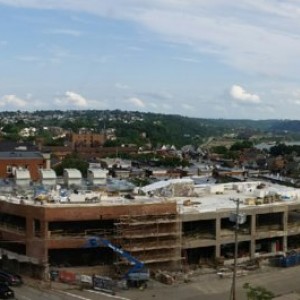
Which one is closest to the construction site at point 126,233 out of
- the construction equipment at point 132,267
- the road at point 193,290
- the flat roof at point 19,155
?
the construction equipment at point 132,267

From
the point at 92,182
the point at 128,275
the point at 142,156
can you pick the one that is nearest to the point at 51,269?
the point at 128,275

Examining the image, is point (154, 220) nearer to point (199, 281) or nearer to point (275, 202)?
point (199, 281)

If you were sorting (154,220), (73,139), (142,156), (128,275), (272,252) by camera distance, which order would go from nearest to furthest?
(128,275)
(154,220)
(272,252)
(142,156)
(73,139)

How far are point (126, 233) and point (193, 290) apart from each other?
683cm

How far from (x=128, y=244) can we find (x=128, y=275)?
9.02ft

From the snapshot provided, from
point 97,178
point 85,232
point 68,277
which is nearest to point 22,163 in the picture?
point 97,178

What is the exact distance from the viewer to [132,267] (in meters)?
48.7

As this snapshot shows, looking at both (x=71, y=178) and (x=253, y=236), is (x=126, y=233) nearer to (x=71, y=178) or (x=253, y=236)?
(x=253, y=236)

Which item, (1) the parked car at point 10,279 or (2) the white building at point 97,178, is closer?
(1) the parked car at point 10,279

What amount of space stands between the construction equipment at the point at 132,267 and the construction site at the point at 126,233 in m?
0.34

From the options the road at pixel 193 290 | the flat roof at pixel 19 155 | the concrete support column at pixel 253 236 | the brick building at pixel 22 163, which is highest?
the flat roof at pixel 19 155

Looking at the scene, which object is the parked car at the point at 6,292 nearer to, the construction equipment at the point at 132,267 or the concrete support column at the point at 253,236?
the construction equipment at the point at 132,267

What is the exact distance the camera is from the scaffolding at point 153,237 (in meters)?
49.4

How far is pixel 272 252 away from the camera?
58.5 m
